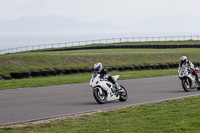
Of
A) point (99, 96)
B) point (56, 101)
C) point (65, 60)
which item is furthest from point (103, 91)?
point (65, 60)

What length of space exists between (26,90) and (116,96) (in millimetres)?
5449

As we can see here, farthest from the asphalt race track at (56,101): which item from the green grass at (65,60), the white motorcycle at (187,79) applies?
the green grass at (65,60)

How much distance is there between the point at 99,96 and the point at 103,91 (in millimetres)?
279

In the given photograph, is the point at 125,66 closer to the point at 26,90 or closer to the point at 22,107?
the point at 26,90

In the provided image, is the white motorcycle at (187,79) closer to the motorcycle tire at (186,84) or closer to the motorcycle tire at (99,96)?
the motorcycle tire at (186,84)

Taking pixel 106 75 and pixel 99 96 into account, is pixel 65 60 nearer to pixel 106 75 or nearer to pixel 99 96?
pixel 106 75

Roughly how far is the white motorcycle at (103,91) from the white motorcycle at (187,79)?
3.73 m

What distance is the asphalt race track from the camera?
11.2 meters

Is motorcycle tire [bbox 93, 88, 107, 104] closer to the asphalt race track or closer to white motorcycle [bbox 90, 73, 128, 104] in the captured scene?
white motorcycle [bbox 90, 73, 128, 104]

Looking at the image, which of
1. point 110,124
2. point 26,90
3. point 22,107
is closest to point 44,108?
point 22,107

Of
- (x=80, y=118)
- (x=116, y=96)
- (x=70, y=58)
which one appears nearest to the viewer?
(x=80, y=118)

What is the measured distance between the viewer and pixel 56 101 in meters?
14.2

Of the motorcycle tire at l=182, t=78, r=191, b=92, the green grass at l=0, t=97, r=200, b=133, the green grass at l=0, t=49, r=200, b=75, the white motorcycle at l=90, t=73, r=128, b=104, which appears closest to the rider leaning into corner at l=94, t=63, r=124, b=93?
the white motorcycle at l=90, t=73, r=128, b=104

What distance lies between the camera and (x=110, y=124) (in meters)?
8.88
